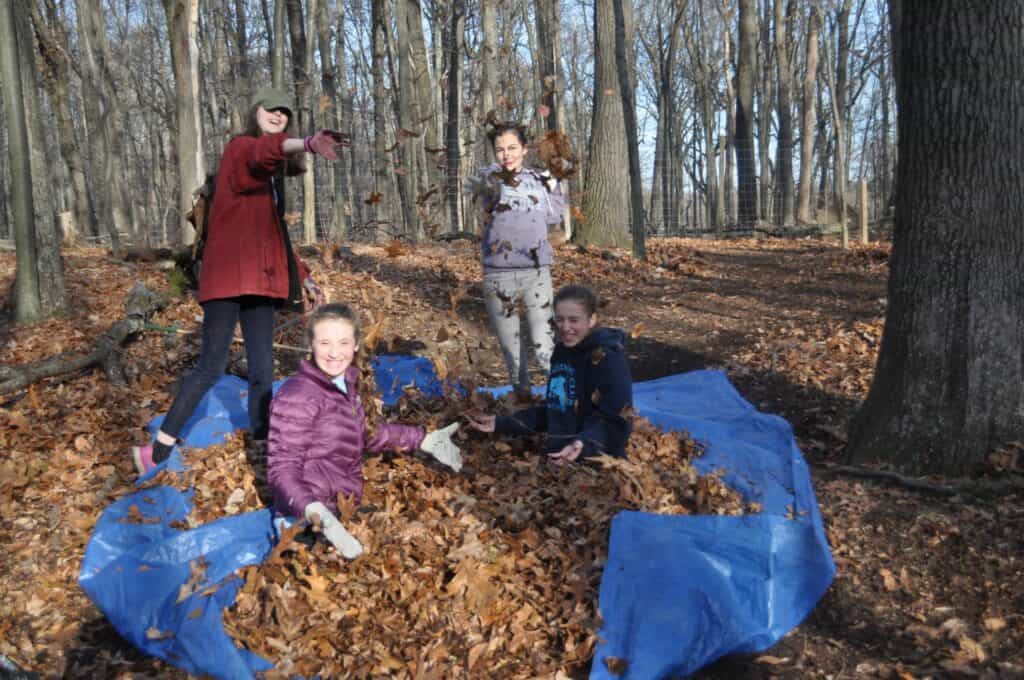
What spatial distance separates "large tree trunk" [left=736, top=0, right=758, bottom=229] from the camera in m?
16.7

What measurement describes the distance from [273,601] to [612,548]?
4.01 ft

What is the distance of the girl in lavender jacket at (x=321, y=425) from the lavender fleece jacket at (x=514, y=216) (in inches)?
51.0

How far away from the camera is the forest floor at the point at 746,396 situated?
2729 millimetres

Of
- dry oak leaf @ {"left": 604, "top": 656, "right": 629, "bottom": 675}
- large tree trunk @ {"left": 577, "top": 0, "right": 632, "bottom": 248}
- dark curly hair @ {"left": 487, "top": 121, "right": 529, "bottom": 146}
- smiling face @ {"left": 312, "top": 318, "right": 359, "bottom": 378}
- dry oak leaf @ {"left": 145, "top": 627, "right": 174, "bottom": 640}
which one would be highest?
large tree trunk @ {"left": 577, "top": 0, "right": 632, "bottom": 248}

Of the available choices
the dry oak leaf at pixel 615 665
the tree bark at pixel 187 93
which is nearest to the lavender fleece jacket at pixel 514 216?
the dry oak leaf at pixel 615 665

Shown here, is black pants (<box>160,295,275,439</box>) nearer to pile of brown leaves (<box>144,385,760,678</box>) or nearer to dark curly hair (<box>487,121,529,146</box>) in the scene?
pile of brown leaves (<box>144,385,760,678</box>)

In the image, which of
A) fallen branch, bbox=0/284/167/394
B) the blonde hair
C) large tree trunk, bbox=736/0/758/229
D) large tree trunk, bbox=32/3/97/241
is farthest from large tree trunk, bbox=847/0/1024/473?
large tree trunk, bbox=32/3/97/241

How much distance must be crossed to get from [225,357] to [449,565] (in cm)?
161

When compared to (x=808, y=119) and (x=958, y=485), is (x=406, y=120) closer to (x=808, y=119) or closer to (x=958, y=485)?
(x=808, y=119)

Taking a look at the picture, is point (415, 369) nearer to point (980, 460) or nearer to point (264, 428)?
point (264, 428)

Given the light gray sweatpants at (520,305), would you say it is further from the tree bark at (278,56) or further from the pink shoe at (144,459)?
the tree bark at (278,56)

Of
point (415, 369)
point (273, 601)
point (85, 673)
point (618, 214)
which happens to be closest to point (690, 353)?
point (415, 369)

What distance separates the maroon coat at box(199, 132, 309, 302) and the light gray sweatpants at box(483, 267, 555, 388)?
1.27 meters

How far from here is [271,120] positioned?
11.3 ft
